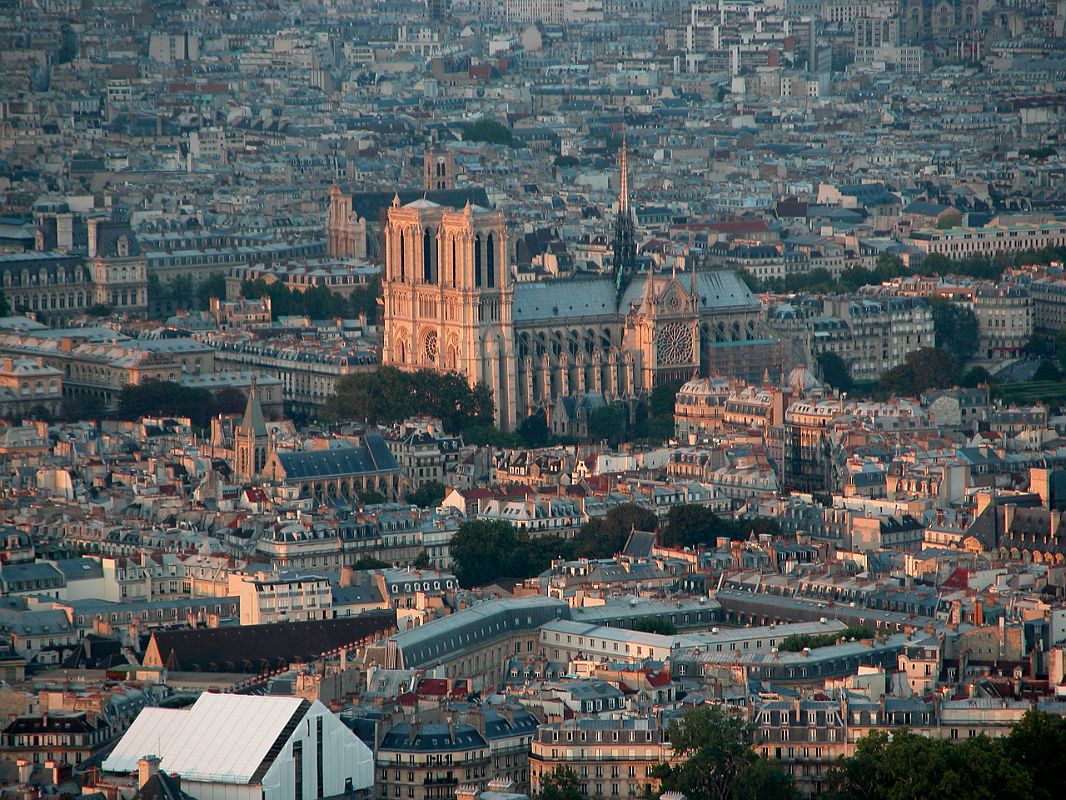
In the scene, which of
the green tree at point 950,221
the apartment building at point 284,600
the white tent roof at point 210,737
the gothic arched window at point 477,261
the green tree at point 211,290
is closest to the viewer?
the white tent roof at point 210,737

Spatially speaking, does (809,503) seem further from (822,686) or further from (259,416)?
(822,686)

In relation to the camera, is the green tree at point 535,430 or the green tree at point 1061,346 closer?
the green tree at point 535,430

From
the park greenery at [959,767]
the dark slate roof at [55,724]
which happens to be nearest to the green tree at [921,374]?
the dark slate roof at [55,724]

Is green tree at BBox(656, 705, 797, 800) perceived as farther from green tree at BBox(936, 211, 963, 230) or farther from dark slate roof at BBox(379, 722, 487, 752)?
green tree at BBox(936, 211, 963, 230)

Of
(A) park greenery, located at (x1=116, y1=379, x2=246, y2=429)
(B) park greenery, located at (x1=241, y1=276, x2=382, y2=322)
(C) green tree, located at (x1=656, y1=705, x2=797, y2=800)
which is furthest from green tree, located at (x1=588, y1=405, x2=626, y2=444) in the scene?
(C) green tree, located at (x1=656, y1=705, x2=797, y2=800)

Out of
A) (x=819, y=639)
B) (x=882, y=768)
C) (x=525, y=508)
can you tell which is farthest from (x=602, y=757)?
(x=525, y=508)

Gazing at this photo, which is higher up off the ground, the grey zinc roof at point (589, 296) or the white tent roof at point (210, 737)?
the white tent roof at point (210, 737)

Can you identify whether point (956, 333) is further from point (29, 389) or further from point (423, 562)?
point (423, 562)

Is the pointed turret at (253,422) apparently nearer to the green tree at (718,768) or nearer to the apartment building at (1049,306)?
the green tree at (718,768)
